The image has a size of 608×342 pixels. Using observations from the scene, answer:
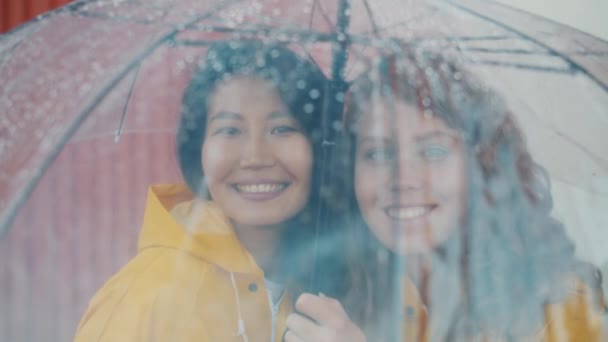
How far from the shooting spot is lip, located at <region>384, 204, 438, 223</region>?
1.73 meters

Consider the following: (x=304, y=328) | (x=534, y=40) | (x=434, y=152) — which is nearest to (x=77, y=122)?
(x=304, y=328)

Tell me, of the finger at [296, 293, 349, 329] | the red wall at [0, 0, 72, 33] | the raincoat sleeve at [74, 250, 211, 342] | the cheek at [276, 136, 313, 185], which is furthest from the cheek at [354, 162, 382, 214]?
the red wall at [0, 0, 72, 33]

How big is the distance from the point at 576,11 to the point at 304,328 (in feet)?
4.17

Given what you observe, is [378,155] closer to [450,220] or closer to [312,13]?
[450,220]

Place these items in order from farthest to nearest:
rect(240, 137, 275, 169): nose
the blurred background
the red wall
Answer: the red wall < the blurred background < rect(240, 137, 275, 169): nose

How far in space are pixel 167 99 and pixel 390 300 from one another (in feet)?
2.25

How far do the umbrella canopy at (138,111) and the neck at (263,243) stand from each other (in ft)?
0.69

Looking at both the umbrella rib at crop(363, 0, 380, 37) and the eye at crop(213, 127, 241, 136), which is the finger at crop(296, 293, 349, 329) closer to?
the eye at crop(213, 127, 241, 136)

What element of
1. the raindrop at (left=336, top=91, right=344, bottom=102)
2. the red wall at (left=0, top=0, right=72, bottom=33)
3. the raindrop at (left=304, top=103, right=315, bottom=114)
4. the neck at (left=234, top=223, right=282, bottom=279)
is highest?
the red wall at (left=0, top=0, right=72, bottom=33)

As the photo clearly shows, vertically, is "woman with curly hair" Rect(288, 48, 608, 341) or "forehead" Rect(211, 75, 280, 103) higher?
"forehead" Rect(211, 75, 280, 103)

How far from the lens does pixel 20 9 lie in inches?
121

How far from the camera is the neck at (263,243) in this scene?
1754mm

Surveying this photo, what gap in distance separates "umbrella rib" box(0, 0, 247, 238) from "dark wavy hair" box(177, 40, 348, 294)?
0.36 ft

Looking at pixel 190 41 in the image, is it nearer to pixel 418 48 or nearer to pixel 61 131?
pixel 61 131
